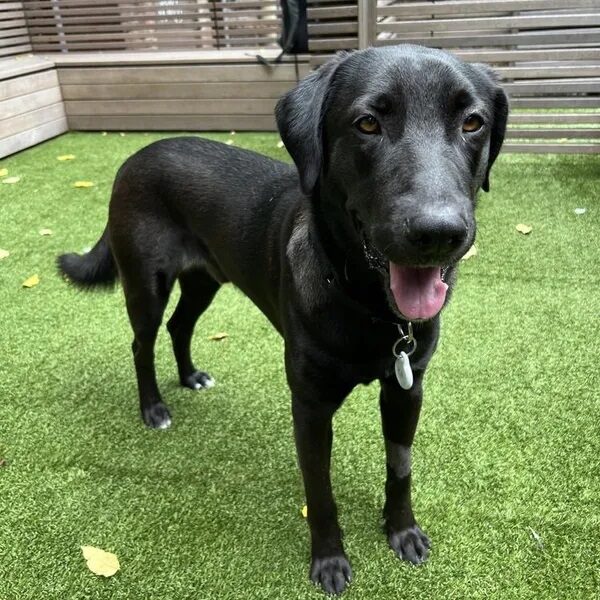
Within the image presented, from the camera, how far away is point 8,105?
611 cm

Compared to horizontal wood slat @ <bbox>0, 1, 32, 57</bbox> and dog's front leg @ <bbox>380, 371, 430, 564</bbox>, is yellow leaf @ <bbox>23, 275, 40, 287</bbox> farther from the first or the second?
horizontal wood slat @ <bbox>0, 1, 32, 57</bbox>

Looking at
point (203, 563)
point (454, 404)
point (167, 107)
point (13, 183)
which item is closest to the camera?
point (203, 563)

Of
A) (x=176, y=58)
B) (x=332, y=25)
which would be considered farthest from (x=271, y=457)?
(x=176, y=58)

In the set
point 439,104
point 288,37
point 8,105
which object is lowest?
point 8,105

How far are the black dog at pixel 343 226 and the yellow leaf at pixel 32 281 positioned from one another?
1.61m

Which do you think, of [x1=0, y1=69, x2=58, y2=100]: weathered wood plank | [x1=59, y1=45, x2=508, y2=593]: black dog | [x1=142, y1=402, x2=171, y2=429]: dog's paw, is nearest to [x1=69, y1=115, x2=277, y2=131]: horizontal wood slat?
[x1=0, y1=69, x2=58, y2=100]: weathered wood plank

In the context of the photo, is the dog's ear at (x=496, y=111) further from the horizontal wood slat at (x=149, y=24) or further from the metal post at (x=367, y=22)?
the horizontal wood slat at (x=149, y=24)

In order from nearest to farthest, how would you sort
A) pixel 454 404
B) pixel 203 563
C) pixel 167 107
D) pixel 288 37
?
pixel 203 563
pixel 454 404
pixel 288 37
pixel 167 107

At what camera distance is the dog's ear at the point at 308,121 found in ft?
5.39

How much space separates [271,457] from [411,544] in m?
0.69

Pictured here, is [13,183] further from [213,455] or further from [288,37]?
[213,455]

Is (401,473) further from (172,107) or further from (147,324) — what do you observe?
(172,107)

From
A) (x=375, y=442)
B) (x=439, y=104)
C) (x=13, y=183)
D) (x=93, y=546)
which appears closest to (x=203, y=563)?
(x=93, y=546)

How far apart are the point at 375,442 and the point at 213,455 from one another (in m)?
0.66
